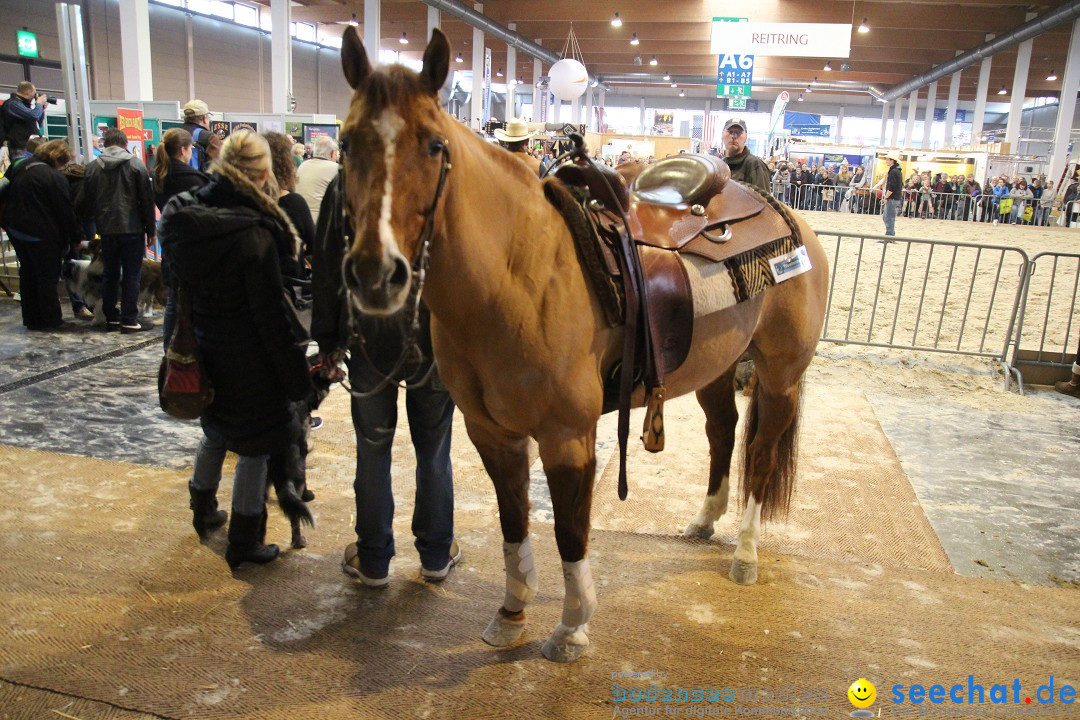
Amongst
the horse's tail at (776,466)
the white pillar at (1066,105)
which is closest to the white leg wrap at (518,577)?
the horse's tail at (776,466)

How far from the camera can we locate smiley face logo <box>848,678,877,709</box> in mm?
2268

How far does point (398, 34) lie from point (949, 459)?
26297mm

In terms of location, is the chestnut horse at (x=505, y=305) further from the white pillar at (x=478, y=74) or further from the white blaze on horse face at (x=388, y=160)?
the white pillar at (x=478, y=74)

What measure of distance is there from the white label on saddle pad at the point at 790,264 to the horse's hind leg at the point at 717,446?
2.08 ft

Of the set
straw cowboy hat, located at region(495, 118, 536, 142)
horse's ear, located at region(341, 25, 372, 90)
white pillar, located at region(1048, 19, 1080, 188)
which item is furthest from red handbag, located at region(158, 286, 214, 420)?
white pillar, located at region(1048, 19, 1080, 188)

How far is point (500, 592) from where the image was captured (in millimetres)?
2900

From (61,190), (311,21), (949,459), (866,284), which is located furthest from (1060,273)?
(311,21)

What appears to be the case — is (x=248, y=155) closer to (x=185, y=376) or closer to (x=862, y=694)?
(x=185, y=376)

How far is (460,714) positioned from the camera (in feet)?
7.19

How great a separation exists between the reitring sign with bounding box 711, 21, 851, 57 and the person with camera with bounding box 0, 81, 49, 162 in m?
13.8

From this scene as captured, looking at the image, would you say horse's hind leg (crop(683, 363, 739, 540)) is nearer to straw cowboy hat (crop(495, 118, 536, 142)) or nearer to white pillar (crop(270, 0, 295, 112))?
straw cowboy hat (crop(495, 118, 536, 142))

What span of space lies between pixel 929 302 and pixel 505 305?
840cm

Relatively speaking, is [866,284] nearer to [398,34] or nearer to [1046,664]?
[1046,664]

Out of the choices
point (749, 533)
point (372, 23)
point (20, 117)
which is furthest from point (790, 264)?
point (372, 23)
